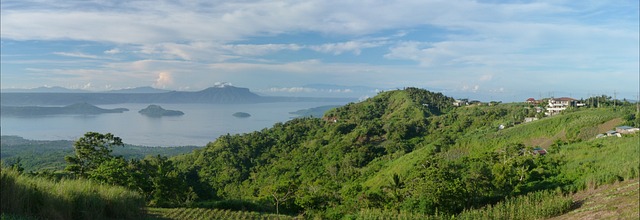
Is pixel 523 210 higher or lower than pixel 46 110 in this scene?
lower

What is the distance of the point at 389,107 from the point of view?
233 ft

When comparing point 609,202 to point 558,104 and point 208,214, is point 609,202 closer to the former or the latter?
point 208,214

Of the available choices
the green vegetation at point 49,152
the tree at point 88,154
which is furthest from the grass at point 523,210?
the green vegetation at point 49,152

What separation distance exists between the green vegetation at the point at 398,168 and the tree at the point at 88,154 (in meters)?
0.09

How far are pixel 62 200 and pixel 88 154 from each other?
16466mm

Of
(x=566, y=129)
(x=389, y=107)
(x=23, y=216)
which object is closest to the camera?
(x=23, y=216)

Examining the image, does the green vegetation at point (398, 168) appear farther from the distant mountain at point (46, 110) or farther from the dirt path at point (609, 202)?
the distant mountain at point (46, 110)

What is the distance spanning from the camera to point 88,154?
19828mm

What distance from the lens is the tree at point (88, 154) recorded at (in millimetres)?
19417

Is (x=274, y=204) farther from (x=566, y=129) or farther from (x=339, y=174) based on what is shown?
(x=566, y=129)

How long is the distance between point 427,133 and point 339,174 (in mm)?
16917

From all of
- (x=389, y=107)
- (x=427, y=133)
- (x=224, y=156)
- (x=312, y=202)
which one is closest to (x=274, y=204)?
(x=312, y=202)

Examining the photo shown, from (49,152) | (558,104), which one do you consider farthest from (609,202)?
(49,152)

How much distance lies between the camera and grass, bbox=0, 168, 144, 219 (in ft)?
16.8
